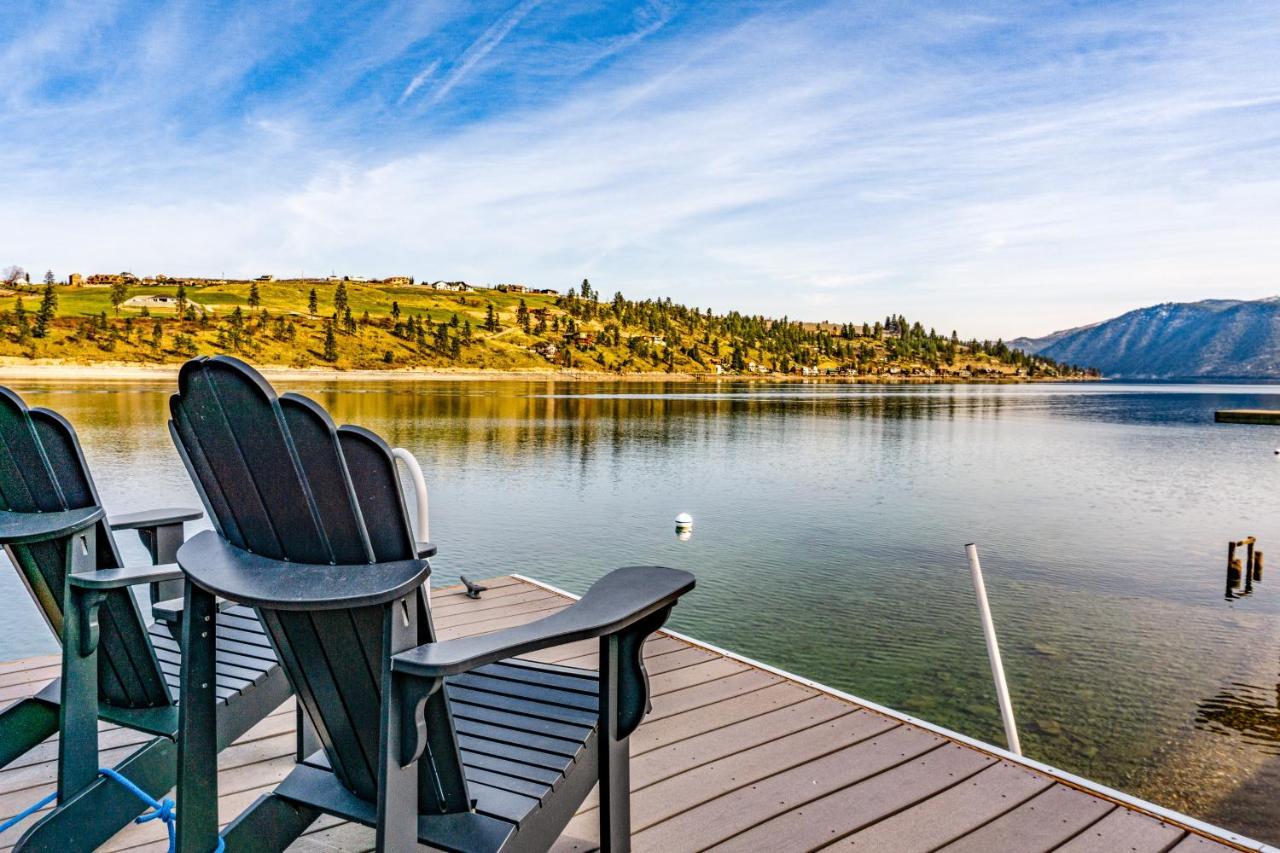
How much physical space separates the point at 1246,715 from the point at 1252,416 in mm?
4257

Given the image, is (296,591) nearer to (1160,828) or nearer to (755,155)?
(1160,828)

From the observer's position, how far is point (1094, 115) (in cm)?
3997

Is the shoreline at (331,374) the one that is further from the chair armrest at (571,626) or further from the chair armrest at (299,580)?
the chair armrest at (571,626)

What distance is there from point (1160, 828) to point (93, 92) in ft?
324

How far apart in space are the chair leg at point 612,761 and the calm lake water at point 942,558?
5608 mm

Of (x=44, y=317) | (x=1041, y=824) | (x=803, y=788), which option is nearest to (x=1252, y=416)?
(x=1041, y=824)

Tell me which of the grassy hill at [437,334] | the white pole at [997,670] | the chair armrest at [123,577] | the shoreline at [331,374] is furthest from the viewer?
the grassy hill at [437,334]

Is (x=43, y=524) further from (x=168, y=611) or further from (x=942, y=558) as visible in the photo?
(x=942, y=558)

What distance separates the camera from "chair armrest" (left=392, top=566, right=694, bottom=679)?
143 centimetres

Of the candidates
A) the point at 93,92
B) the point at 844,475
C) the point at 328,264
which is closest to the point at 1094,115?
the point at 844,475

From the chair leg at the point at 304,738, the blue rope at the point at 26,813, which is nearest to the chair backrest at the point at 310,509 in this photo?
the chair leg at the point at 304,738

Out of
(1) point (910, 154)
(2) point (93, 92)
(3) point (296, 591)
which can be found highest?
(2) point (93, 92)

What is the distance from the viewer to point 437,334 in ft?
373

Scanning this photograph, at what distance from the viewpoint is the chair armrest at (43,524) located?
2.29m
